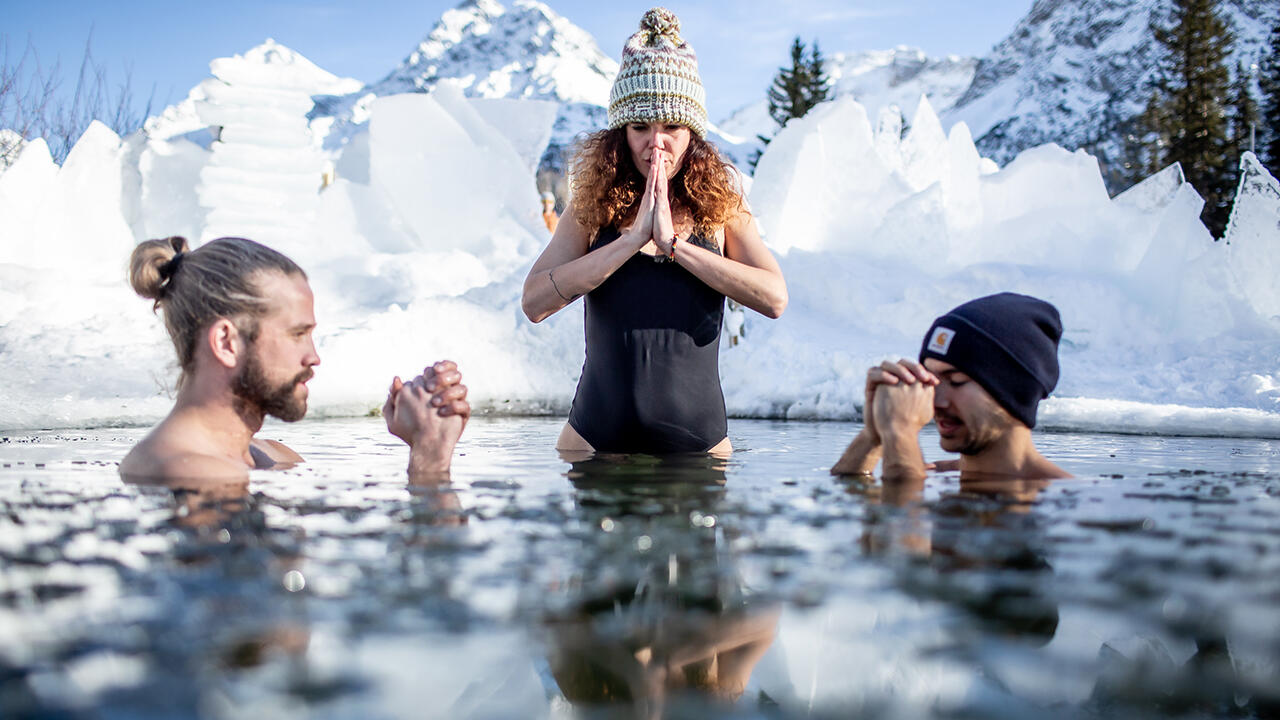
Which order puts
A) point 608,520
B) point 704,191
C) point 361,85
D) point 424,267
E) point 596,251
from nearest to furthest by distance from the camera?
point 608,520 < point 596,251 < point 704,191 < point 424,267 < point 361,85

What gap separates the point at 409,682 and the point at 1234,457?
3932 mm

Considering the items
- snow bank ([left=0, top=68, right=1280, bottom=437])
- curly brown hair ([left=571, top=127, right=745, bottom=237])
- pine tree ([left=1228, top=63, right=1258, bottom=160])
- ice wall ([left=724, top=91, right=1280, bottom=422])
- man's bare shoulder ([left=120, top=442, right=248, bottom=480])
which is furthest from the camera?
pine tree ([left=1228, top=63, right=1258, bottom=160])

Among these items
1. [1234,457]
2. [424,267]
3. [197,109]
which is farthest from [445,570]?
[197,109]

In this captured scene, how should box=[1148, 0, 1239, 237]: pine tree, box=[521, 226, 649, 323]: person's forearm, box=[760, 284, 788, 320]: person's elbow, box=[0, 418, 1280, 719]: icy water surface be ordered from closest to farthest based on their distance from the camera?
1. box=[0, 418, 1280, 719]: icy water surface
2. box=[521, 226, 649, 323]: person's forearm
3. box=[760, 284, 788, 320]: person's elbow
4. box=[1148, 0, 1239, 237]: pine tree

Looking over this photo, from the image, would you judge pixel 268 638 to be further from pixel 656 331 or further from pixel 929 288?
pixel 929 288

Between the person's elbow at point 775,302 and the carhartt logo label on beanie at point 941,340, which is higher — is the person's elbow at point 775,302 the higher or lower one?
the higher one

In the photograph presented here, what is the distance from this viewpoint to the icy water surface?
1022 millimetres

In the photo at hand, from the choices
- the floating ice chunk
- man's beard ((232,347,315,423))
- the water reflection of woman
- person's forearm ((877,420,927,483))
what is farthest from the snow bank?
the water reflection of woman

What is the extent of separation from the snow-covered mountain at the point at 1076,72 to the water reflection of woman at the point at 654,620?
6593 cm

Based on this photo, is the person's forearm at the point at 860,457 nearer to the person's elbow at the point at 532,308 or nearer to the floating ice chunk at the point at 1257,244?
the person's elbow at the point at 532,308

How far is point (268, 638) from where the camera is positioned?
117cm

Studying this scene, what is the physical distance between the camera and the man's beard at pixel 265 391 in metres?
2.82

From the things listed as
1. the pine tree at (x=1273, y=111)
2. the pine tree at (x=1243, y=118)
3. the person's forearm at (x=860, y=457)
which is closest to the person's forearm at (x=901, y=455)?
the person's forearm at (x=860, y=457)

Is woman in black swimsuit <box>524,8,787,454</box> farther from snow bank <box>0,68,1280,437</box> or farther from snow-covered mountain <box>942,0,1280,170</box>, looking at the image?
snow-covered mountain <box>942,0,1280,170</box>
